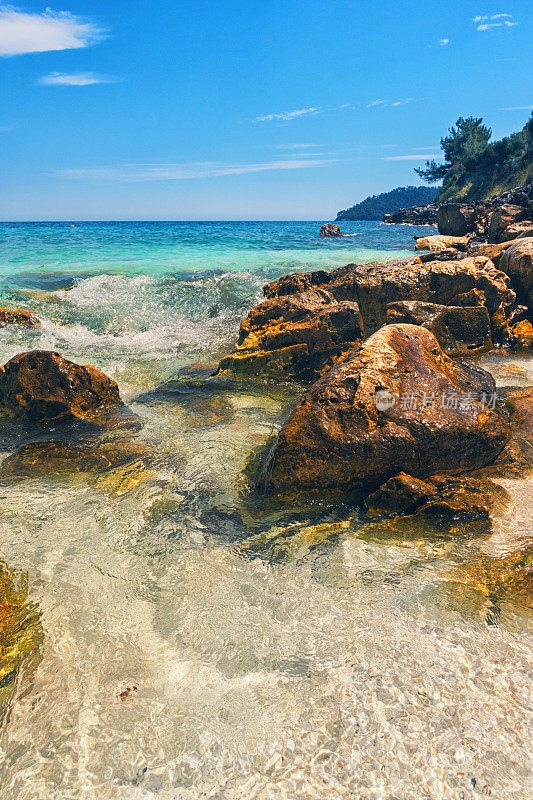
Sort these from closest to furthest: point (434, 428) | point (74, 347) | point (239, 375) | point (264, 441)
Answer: point (434, 428), point (264, 441), point (239, 375), point (74, 347)

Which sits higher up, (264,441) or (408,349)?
(408,349)

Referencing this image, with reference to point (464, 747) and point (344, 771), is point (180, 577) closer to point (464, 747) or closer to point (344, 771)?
point (344, 771)

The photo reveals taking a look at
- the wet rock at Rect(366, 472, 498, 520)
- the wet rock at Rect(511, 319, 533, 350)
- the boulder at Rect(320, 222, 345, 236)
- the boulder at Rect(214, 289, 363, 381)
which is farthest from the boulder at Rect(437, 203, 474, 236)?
the wet rock at Rect(366, 472, 498, 520)

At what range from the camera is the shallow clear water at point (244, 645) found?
1567 mm

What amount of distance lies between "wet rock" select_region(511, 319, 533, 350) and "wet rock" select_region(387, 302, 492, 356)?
1.32 feet

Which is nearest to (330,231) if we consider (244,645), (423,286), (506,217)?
(506,217)

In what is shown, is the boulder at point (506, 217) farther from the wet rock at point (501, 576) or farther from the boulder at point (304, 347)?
the wet rock at point (501, 576)

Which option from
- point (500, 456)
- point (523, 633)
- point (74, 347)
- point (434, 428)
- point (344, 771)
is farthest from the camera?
point (74, 347)

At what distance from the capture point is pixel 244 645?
2.04 meters

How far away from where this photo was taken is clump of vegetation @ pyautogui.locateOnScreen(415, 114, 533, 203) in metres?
44.9

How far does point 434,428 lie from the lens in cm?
306

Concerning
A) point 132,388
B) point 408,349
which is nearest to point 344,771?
point 408,349

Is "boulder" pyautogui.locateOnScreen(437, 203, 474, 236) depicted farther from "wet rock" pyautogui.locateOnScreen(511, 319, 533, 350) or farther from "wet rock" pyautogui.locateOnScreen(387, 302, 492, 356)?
"wet rock" pyautogui.locateOnScreen(387, 302, 492, 356)

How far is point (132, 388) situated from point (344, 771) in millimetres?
5139
